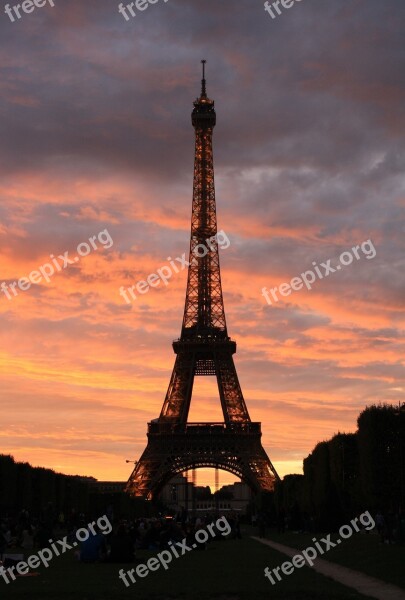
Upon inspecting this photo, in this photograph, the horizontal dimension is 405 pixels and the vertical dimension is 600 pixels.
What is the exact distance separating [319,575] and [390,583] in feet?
7.88

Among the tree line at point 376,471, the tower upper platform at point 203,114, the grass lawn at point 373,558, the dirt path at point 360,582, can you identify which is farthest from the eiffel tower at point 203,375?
the dirt path at point 360,582

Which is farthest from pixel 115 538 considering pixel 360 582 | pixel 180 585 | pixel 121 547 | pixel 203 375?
pixel 203 375

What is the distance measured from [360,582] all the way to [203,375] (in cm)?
8238

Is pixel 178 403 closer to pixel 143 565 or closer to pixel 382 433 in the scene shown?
pixel 382 433

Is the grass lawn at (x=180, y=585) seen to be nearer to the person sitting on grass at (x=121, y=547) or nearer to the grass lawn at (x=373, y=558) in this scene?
the person sitting on grass at (x=121, y=547)

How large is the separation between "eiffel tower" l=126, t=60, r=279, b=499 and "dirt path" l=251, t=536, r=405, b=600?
6936 cm

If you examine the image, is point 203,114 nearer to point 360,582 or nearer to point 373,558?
point 373,558

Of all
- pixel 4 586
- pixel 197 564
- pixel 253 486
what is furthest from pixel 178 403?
pixel 4 586

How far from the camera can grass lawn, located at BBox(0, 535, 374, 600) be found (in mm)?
19984

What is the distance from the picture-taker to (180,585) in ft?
74.0

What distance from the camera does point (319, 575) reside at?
2633 centimetres

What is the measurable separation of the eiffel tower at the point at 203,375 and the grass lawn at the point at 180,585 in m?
71.1

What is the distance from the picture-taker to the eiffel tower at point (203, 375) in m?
102

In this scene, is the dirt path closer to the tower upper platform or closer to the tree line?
the tree line
